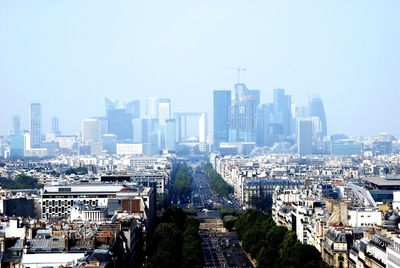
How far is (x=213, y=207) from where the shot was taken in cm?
10694

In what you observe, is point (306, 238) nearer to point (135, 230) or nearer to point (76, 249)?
point (135, 230)

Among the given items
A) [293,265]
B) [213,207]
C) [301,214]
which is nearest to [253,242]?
[301,214]

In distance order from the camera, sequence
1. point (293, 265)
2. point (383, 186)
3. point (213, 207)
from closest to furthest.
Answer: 1. point (293, 265)
2. point (383, 186)
3. point (213, 207)

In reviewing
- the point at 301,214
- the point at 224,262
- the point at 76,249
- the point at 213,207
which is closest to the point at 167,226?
the point at 224,262

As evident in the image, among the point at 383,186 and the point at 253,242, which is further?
the point at 383,186

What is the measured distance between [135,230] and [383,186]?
105 feet

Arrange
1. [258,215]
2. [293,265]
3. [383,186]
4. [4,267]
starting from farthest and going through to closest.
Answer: [383,186] → [258,215] → [293,265] → [4,267]

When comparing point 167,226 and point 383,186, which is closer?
point 167,226

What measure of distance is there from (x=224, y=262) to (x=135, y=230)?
24.3ft

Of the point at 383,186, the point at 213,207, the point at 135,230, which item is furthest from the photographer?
the point at 213,207

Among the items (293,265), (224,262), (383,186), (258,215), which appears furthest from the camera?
(383,186)

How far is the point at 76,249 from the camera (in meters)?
43.0

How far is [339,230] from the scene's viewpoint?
174ft

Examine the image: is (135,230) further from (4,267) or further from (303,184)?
(303,184)
